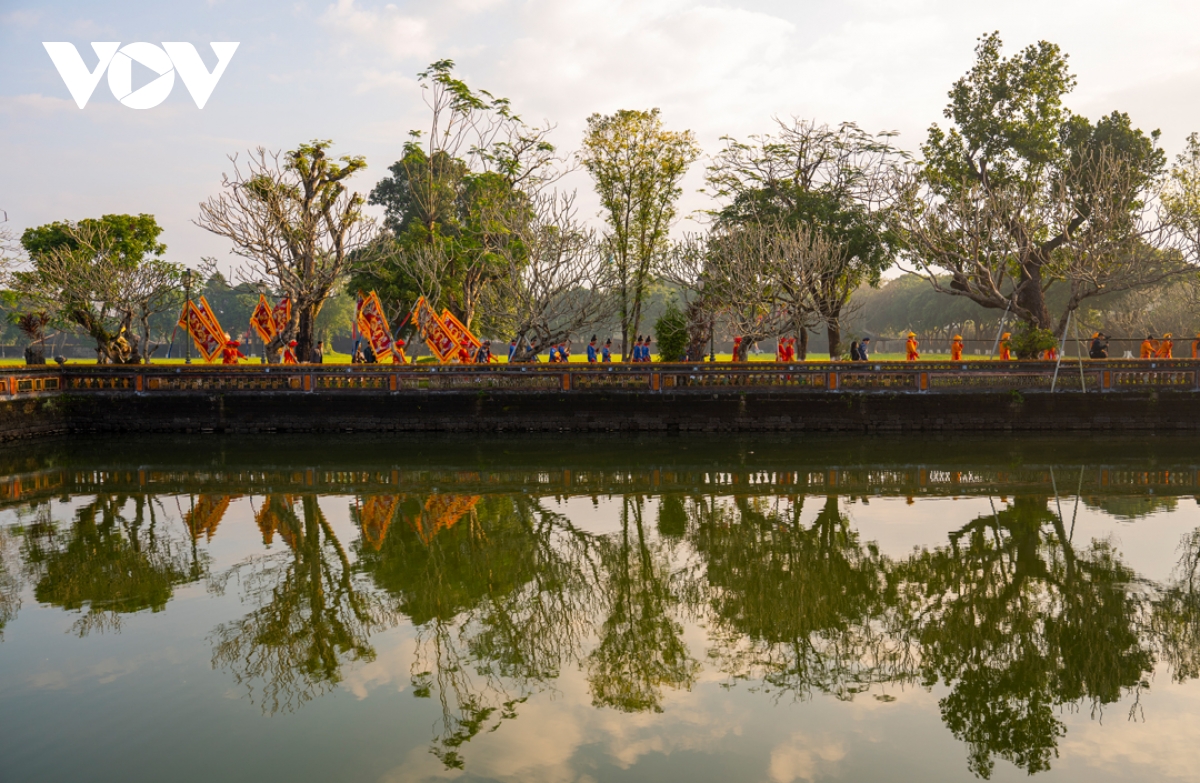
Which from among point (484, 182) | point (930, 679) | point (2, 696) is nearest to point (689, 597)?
point (930, 679)

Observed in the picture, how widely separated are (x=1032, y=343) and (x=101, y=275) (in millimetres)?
29119

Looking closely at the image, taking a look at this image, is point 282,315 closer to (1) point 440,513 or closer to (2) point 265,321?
(2) point 265,321

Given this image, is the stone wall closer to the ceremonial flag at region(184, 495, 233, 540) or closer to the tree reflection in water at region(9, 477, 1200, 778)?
the ceremonial flag at region(184, 495, 233, 540)

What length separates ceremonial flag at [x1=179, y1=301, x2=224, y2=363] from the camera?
25.1 metres

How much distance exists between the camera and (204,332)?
25141mm

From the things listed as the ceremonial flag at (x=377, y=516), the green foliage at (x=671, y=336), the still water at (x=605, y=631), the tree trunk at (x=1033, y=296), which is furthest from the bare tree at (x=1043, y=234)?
the ceremonial flag at (x=377, y=516)

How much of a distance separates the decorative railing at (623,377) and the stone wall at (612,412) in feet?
0.76

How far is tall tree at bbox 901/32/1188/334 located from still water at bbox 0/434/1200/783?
14215mm

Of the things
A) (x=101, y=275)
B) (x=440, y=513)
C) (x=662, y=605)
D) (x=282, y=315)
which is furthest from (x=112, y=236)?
(x=662, y=605)

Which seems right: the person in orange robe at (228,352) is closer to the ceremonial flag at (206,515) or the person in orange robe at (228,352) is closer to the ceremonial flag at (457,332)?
the ceremonial flag at (457,332)

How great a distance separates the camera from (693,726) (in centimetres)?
591

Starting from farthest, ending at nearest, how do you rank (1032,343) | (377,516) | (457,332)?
(457,332) < (1032,343) < (377,516)

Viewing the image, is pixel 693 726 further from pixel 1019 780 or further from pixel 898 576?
pixel 898 576

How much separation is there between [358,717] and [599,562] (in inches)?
172
